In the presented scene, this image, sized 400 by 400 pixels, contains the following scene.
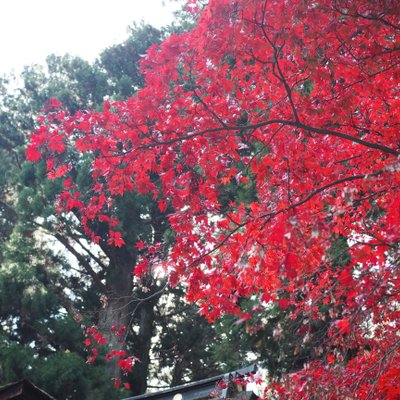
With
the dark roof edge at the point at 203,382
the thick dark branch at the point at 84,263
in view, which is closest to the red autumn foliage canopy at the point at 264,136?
the dark roof edge at the point at 203,382

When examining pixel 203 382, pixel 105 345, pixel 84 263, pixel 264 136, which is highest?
pixel 84 263

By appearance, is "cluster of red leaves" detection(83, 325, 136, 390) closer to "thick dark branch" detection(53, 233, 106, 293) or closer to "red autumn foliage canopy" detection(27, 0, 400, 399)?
"thick dark branch" detection(53, 233, 106, 293)

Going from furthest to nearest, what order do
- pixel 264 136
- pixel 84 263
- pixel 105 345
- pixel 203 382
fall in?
pixel 84 263 < pixel 105 345 < pixel 203 382 < pixel 264 136

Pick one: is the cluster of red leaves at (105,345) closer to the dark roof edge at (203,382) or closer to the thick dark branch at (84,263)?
the dark roof edge at (203,382)

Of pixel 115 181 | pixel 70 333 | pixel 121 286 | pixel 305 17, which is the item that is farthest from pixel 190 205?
pixel 121 286

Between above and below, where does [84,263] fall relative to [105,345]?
above

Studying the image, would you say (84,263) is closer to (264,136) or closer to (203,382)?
(203,382)

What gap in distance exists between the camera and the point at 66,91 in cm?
1691

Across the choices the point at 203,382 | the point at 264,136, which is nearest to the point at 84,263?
the point at 203,382

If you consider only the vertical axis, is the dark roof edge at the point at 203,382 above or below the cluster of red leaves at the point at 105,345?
below

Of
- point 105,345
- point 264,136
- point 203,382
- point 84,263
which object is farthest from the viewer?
point 84,263

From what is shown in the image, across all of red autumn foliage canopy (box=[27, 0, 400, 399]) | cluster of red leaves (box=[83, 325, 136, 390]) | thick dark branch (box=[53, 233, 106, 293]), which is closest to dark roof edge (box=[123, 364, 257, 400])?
cluster of red leaves (box=[83, 325, 136, 390])

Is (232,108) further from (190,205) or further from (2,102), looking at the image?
(2,102)

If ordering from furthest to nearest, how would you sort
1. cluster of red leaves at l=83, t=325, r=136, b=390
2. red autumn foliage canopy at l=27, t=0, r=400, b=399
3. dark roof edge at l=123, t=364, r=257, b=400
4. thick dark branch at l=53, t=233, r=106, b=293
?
thick dark branch at l=53, t=233, r=106, b=293 → cluster of red leaves at l=83, t=325, r=136, b=390 → dark roof edge at l=123, t=364, r=257, b=400 → red autumn foliage canopy at l=27, t=0, r=400, b=399
